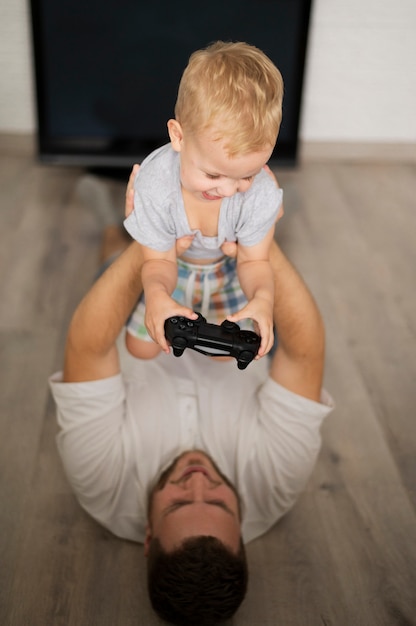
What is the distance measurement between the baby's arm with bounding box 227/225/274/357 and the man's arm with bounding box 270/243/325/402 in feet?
0.31

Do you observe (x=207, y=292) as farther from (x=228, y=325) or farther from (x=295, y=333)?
(x=228, y=325)

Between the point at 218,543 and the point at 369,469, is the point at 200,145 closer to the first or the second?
the point at 218,543

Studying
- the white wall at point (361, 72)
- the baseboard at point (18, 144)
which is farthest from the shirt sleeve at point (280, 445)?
the baseboard at point (18, 144)

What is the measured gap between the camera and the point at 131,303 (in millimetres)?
1513

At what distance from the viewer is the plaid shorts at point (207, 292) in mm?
1598

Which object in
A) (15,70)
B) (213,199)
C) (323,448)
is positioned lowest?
(323,448)

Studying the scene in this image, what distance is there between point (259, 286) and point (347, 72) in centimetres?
207

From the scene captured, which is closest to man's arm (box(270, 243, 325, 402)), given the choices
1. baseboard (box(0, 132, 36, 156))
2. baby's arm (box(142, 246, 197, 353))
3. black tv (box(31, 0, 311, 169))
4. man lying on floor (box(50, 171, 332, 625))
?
man lying on floor (box(50, 171, 332, 625))

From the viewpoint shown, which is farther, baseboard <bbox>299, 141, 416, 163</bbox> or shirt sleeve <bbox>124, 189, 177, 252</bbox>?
baseboard <bbox>299, 141, 416, 163</bbox>

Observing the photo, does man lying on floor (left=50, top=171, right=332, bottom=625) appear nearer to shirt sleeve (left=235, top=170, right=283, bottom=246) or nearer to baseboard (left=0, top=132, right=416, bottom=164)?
shirt sleeve (left=235, top=170, right=283, bottom=246)

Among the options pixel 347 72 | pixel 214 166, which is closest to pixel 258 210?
pixel 214 166

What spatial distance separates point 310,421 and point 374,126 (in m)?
2.01

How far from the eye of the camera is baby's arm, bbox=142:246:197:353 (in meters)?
1.23

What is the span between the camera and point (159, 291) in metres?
1.27
